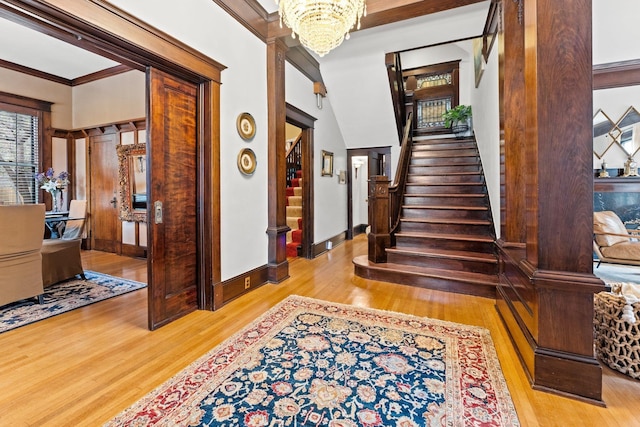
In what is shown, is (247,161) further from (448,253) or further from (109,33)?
(448,253)

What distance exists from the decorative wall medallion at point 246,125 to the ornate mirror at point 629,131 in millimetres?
5277

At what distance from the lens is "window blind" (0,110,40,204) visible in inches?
189

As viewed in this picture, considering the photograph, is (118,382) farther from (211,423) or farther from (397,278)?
(397,278)

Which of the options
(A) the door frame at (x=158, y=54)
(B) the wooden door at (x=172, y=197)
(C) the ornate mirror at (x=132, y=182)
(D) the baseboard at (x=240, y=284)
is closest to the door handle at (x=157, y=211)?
(B) the wooden door at (x=172, y=197)

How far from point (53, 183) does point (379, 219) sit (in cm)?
535

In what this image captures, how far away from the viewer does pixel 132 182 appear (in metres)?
4.88

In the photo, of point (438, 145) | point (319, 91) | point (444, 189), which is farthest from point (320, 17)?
point (438, 145)

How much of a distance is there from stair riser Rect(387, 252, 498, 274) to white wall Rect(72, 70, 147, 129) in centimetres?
465

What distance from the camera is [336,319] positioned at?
2.53 m

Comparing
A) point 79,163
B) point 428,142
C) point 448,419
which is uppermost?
point 428,142

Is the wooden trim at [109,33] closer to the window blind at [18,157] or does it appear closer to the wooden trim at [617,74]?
the window blind at [18,157]

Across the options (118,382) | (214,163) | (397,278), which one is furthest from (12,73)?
(397,278)

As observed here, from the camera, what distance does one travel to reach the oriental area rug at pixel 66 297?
8.41ft

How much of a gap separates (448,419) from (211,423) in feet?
3.76
